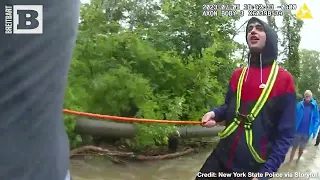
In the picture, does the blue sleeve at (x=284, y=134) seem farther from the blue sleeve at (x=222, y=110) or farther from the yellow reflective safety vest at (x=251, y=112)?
the blue sleeve at (x=222, y=110)

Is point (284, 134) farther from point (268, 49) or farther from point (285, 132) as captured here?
point (268, 49)

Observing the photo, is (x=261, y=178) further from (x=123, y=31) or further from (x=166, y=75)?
(x=123, y=31)

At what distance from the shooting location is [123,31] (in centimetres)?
125

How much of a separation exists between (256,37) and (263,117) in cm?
22

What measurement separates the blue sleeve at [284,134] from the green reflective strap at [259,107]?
0.03 meters

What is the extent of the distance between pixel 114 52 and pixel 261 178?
0.55 meters

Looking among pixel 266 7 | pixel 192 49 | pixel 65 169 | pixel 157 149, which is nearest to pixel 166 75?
pixel 192 49

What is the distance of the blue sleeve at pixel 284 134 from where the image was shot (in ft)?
3.49

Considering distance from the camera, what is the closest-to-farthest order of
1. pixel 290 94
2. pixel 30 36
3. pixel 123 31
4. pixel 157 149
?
pixel 30 36
pixel 290 94
pixel 123 31
pixel 157 149

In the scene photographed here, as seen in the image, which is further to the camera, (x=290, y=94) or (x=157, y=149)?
(x=157, y=149)
